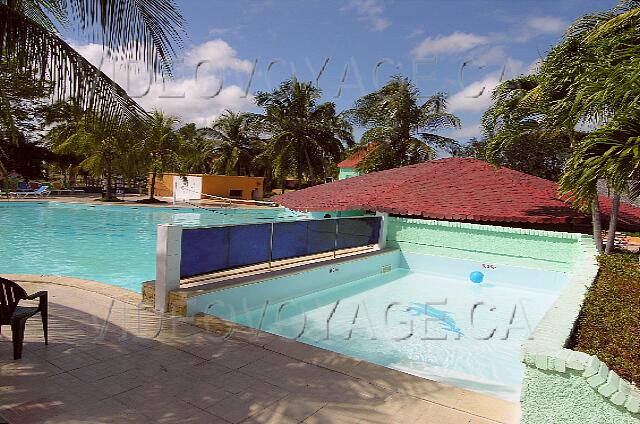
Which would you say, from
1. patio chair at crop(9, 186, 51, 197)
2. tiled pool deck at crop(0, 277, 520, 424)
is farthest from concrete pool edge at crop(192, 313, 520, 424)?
patio chair at crop(9, 186, 51, 197)

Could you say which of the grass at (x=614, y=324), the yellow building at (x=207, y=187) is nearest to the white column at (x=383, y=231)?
the grass at (x=614, y=324)

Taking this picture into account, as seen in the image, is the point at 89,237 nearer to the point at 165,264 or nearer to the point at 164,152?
the point at 165,264

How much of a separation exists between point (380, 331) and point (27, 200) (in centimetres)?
3264

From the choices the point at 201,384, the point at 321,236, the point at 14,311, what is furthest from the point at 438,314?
the point at 14,311

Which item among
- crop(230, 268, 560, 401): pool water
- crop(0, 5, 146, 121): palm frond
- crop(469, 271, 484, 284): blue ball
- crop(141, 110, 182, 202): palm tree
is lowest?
crop(230, 268, 560, 401): pool water

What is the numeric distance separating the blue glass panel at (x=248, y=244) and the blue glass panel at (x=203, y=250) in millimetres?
193

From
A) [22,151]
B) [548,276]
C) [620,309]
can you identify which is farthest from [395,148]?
[22,151]

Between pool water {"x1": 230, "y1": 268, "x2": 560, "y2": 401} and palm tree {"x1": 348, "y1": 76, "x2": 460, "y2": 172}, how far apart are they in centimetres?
1489

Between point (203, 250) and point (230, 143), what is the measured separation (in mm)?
42328

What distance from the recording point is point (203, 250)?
28.9 ft

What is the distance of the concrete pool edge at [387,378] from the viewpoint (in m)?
4.75

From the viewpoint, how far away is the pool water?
8023 mm

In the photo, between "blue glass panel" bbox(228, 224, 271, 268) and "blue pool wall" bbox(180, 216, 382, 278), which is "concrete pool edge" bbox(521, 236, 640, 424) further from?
"blue glass panel" bbox(228, 224, 271, 268)

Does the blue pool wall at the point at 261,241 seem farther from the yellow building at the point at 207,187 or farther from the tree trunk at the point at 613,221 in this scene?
the yellow building at the point at 207,187
